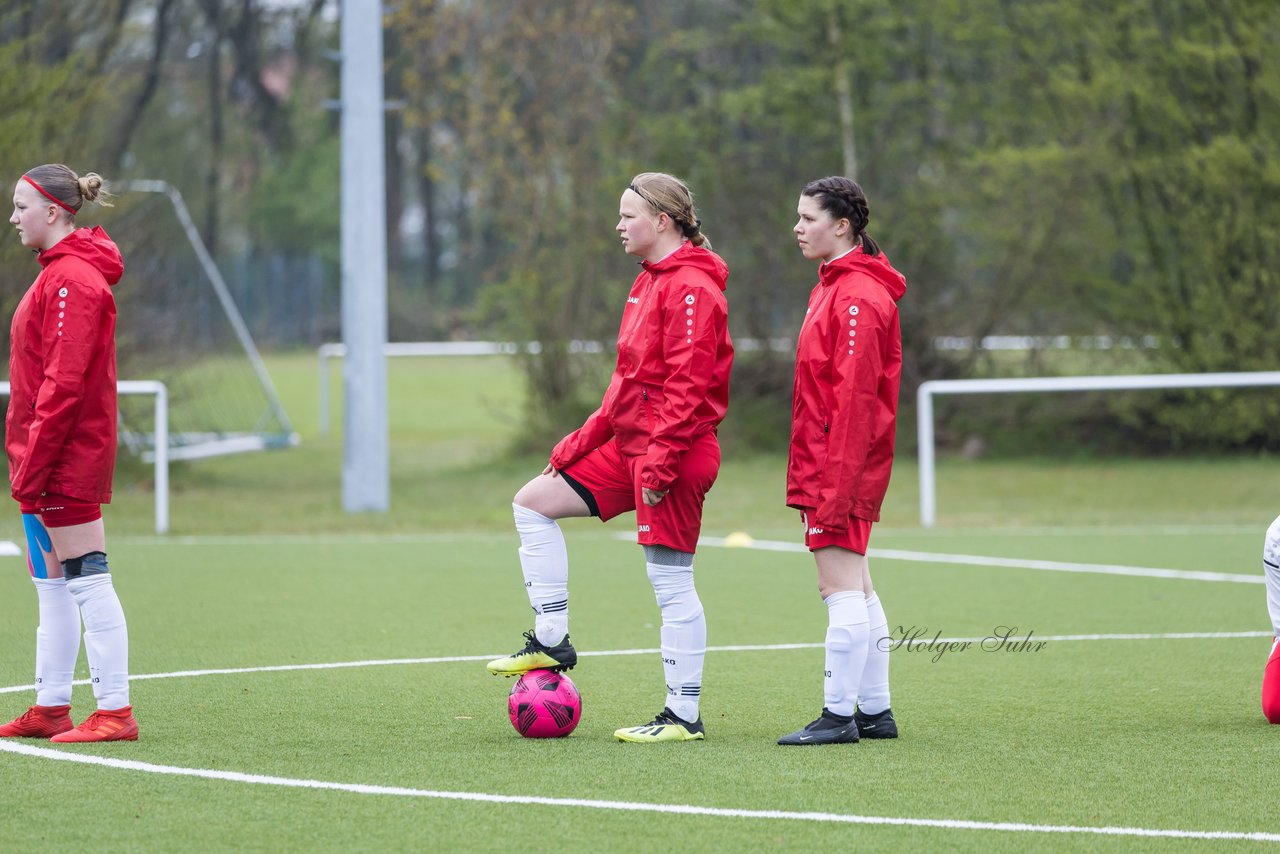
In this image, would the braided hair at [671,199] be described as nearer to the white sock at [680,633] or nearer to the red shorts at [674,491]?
the red shorts at [674,491]

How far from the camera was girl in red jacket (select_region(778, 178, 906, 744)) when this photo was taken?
220 inches

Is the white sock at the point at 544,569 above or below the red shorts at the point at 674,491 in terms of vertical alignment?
below

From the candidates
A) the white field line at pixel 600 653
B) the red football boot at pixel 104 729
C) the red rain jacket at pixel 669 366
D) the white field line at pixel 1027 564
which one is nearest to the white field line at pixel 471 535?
the white field line at pixel 1027 564

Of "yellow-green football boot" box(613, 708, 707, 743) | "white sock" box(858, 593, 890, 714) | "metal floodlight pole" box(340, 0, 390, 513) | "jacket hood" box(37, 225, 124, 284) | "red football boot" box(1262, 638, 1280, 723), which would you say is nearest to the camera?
"jacket hood" box(37, 225, 124, 284)

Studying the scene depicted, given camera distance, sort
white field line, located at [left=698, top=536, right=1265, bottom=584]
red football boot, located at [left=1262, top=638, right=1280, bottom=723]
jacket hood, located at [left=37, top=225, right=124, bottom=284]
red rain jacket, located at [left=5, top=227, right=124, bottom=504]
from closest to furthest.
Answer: red rain jacket, located at [left=5, top=227, right=124, bottom=504] → jacket hood, located at [left=37, top=225, right=124, bottom=284] → red football boot, located at [left=1262, top=638, right=1280, bottom=723] → white field line, located at [left=698, top=536, right=1265, bottom=584]

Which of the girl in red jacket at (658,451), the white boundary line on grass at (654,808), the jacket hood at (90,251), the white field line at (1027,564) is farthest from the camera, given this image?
the white field line at (1027,564)

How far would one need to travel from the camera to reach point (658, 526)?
575 cm

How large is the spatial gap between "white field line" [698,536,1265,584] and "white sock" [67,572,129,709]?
7.17 m

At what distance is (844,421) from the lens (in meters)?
5.57

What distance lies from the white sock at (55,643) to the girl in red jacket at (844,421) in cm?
252

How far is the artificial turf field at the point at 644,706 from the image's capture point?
4.71 metres

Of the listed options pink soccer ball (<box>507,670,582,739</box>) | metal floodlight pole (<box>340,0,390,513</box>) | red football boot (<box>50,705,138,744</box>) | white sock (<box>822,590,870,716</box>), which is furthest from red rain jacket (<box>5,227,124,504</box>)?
metal floodlight pole (<box>340,0,390,513</box>)

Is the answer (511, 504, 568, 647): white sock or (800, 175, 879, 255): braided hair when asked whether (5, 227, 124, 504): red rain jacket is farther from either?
(800, 175, 879, 255): braided hair

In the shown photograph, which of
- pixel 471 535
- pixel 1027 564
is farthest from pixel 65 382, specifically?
pixel 471 535
